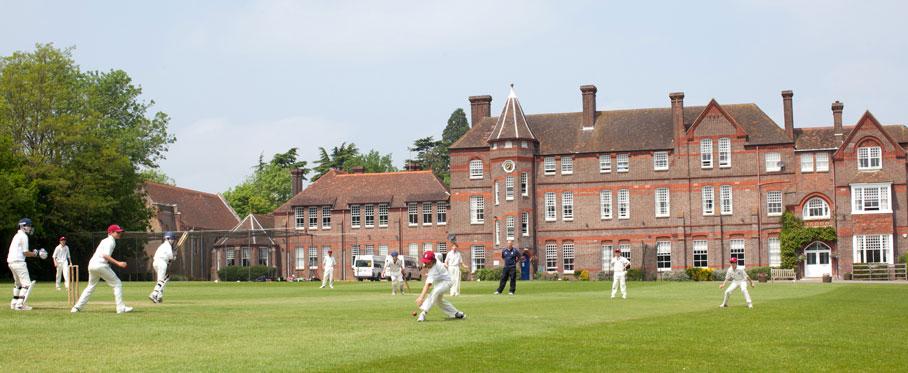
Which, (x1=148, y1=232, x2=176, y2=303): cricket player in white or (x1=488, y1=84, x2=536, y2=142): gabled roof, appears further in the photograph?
(x1=488, y1=84, x2=536, y2=142): gabled roof

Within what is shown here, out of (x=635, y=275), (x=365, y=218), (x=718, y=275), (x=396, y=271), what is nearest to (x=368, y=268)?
(x=365, y=218)

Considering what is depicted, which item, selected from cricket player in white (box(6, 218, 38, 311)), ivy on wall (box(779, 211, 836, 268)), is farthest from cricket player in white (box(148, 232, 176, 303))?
ivy on wall (box(779, 211, 836, 268))

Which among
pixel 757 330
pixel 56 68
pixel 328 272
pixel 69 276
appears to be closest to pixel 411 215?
pixel 56 68

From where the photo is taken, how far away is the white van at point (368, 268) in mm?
80188

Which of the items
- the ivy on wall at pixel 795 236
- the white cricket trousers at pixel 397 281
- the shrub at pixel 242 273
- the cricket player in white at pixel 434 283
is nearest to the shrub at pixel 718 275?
the ivy on wall at pixel 795 236

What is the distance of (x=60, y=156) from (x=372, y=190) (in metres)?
26.0

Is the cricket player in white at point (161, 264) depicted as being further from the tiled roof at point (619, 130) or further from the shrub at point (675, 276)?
the tiled roof at point (619, 130)

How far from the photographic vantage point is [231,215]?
10694 centimetres

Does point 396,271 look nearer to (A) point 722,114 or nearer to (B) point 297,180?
(A) point 722,114

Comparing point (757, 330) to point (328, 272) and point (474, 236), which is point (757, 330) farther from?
point (474, 236)

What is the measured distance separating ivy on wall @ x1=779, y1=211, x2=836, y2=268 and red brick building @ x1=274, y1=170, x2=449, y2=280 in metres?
25.7

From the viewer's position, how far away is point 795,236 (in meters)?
76.0

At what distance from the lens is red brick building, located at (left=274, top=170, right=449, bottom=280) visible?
89.1 meters

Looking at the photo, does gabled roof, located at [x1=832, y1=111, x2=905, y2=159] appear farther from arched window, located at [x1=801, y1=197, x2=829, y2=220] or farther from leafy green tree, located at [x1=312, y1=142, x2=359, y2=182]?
leafy green tree, located at [x1=312, y1=142, x2=359, y2=182]
